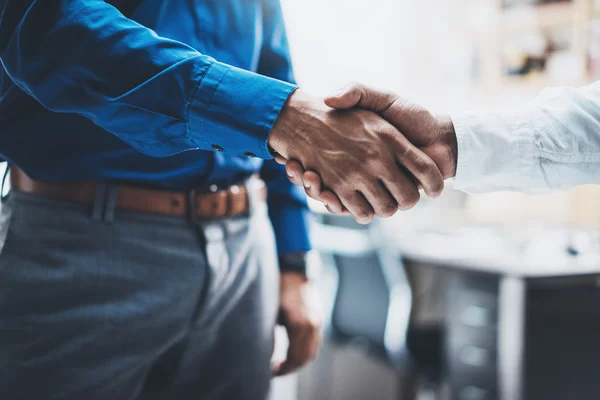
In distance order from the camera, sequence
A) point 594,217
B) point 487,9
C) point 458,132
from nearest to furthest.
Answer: point 458,132 → point 594,217 → point 487,9

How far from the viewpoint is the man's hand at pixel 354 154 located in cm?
65

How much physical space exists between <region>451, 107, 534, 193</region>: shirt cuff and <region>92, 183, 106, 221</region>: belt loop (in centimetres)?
48

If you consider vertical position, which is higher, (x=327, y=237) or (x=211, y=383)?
(x=211, y=383)

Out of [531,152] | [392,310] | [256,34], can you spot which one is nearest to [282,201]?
[256,34]

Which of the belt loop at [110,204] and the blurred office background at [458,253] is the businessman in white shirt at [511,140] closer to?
the belt loop at [110,204]

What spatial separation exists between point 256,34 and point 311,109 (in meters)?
0.28

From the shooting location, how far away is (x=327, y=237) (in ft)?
7.92

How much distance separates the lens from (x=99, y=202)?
27.6 inches

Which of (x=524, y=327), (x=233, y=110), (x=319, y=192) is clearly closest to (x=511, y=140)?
(x=319, y=192)

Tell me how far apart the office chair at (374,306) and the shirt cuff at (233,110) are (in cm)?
161

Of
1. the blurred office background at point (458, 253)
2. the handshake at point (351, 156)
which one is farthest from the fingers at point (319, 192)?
the blurred office background at point (458, 253)

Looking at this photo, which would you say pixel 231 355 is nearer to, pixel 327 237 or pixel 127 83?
pixel 127 83

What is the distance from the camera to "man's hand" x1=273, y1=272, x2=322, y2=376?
1.00 metres

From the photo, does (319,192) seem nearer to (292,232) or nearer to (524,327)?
(292,232)
